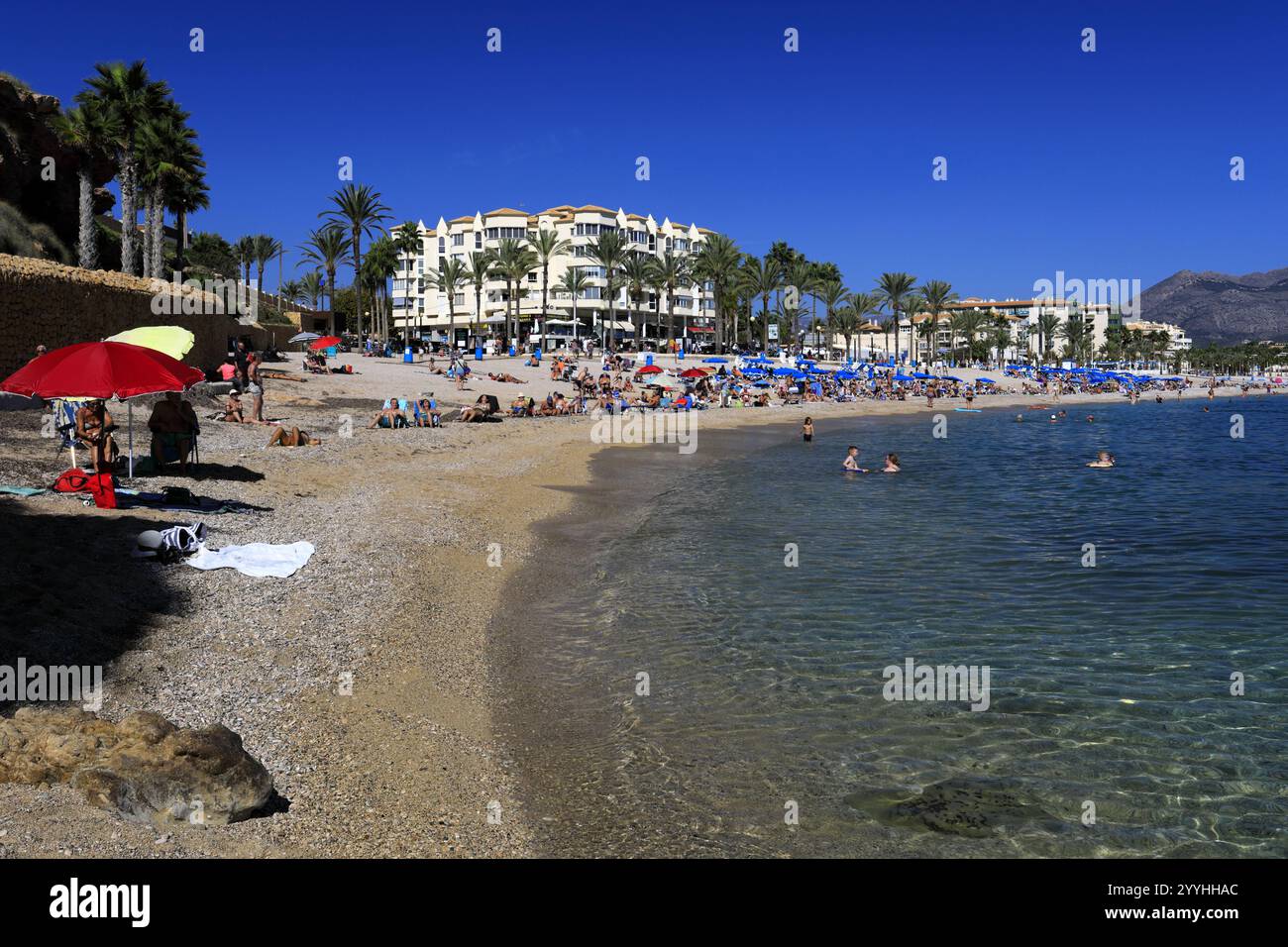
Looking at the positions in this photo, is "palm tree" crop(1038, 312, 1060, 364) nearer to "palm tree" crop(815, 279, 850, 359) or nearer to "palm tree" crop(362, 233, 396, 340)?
"palm tree" crop(815, 279, 850, 359)

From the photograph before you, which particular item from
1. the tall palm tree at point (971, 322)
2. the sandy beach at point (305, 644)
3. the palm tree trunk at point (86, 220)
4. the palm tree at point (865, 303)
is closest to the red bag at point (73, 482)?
the sandy beach at point (305, 644)

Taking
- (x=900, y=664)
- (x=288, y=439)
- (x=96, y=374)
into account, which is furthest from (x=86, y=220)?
(x=900, y=664)

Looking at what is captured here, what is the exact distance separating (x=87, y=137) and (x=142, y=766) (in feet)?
127

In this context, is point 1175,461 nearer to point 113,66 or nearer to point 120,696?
point 120,696

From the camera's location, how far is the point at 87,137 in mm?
34531

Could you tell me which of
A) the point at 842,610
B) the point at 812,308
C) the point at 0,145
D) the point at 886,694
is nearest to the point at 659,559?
the point at 842,610

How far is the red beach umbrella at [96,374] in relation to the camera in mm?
11055

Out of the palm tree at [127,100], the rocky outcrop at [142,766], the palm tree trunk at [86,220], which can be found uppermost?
the palm tree at [127,100]

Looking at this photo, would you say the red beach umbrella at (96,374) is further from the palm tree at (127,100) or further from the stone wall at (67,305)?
the palm tree at (127,100)

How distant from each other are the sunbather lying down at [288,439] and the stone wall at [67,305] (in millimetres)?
3985

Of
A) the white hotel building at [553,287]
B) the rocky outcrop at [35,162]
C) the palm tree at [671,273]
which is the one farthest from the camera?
the white hotel building at [553,287]

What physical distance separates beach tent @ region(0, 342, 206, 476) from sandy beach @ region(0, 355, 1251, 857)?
4.95ft

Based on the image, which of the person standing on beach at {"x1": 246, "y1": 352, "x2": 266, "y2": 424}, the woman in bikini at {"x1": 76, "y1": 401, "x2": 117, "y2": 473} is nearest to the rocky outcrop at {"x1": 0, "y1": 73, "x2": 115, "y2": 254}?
the person standing on beach at {"x1": 246, "y1": 352, "x2": 266, "y2": 424}
